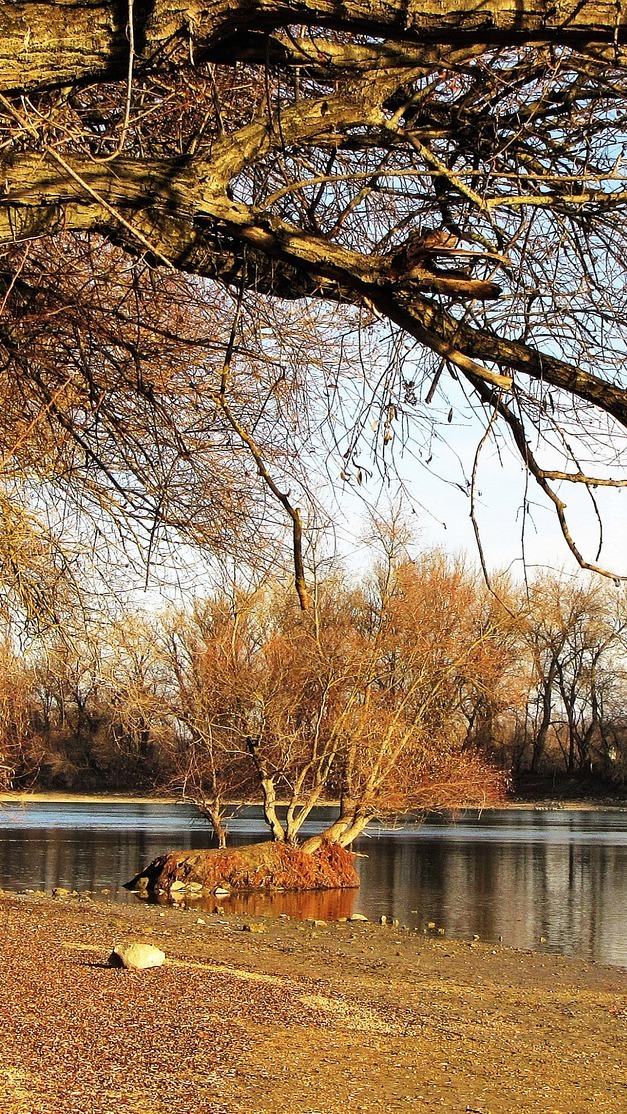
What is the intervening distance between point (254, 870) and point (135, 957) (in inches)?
421

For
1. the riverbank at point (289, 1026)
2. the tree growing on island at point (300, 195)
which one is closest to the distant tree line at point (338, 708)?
the riverbank at point (289, 1026)

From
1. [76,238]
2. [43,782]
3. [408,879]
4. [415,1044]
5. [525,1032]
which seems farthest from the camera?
[43,782]

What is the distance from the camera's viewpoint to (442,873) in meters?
25.2

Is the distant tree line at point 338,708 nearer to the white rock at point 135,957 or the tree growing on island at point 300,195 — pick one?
the white rock at point 135,957

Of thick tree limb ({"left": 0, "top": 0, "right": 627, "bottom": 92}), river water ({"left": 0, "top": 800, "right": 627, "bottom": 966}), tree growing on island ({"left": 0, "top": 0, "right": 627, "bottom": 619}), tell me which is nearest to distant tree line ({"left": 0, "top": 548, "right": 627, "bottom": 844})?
river water ({"left": 0, "top": 800, "right": 627, "bottom": 966})

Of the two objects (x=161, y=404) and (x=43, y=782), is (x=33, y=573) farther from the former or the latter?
(x=43, y=782)

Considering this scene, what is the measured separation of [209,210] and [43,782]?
53.9 m

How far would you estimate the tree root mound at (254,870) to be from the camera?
20.7m

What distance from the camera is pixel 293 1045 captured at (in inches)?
342

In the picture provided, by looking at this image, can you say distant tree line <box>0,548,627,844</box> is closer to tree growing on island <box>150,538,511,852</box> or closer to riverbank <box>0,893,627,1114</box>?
tree growing on island <box>150,538,511,852</box>

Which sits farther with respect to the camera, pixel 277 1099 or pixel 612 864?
pixel 612 864

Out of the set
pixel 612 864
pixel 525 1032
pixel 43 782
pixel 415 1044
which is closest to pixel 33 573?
pixel 415 1044

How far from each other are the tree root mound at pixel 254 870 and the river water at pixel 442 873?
0.62m

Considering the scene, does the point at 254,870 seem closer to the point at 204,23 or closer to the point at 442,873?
the point at 442,873
